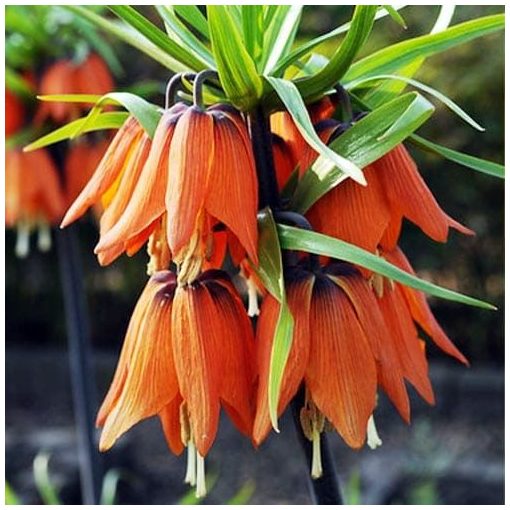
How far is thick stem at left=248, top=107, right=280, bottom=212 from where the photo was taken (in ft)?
2.67

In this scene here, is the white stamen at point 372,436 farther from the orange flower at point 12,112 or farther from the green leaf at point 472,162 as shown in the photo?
the orange flower at point 12,112

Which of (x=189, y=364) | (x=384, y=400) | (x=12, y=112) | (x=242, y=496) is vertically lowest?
(x=384, y=400)

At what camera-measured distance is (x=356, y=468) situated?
12.6ft

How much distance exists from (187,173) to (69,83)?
1.27 m

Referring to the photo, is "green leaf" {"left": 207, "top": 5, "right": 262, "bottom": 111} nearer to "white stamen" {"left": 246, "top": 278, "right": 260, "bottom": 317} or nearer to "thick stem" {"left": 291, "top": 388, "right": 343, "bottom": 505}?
"white stamen" {"left": 246, "top": 278, "right": 260, "bottom": 317}

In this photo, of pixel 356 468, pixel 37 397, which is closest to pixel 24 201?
pixel 356 468

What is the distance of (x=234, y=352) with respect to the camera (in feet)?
2.60

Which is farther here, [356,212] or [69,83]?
[69,83]

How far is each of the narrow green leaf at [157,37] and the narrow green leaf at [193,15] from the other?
0.12 feet

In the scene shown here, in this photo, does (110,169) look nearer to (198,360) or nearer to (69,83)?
(198,360)

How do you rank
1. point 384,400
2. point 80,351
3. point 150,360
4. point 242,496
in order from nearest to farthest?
point 150,360 → point 242,496 → point 80,351 → point 384,400

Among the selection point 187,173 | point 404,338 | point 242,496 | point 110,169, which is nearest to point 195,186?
point 187,173

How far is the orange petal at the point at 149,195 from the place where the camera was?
77 centimetres

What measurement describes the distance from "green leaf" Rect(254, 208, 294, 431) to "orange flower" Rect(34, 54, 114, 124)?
124 centimetres
